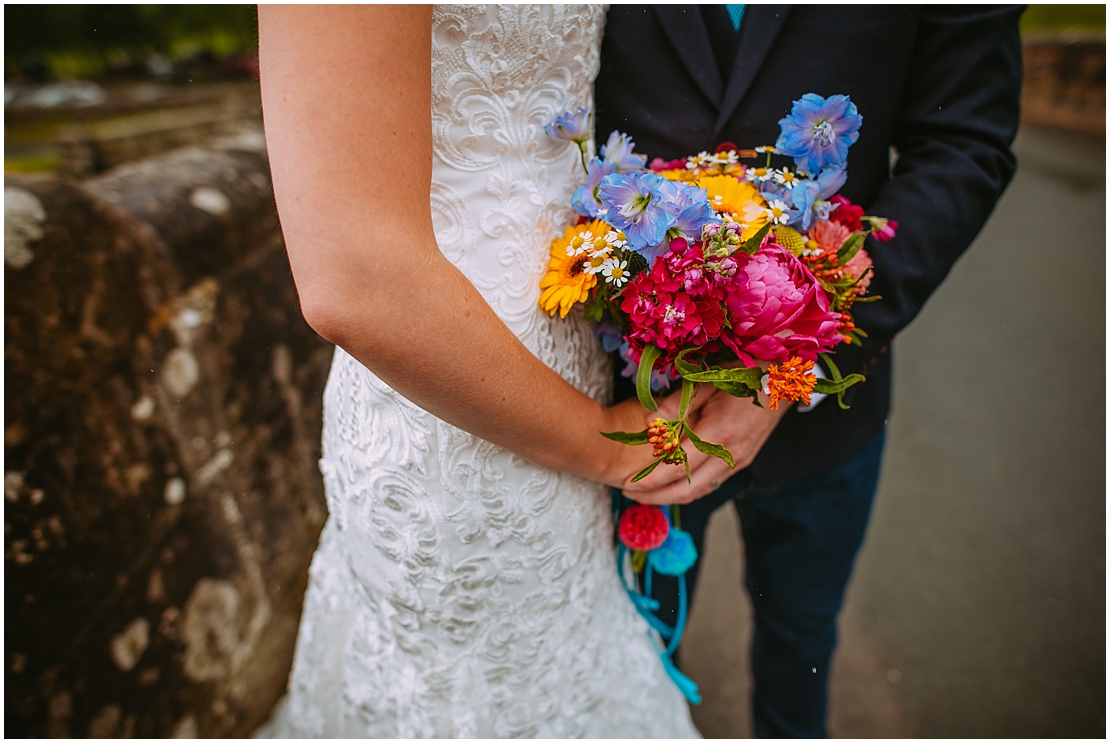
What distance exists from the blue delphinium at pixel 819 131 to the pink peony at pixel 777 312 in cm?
19

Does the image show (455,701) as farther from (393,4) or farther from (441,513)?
(393,4)

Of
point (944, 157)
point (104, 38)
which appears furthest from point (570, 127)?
point (104, 38)

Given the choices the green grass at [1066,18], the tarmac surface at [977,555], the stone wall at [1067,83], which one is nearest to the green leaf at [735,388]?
the tarmac surface at [977,555]

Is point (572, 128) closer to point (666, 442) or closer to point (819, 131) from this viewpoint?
point (819, 131)

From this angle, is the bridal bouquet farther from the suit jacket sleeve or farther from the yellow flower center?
the suit jacket sleeve

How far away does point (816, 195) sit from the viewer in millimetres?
944

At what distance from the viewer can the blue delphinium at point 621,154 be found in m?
0.92

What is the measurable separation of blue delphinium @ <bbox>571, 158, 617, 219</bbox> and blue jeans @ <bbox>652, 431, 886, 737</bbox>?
0.71m

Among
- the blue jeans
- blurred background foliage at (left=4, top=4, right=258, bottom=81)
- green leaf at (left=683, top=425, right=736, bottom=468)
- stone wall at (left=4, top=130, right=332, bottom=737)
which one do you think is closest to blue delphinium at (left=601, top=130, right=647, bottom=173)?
green leaf at (left=683, top=425, right=736, bottom=468)

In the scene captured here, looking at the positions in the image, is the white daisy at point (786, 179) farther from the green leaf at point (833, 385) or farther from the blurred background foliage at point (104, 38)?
the blurred background foliage at point (104, 38)

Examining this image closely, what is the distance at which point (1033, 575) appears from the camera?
2316mm

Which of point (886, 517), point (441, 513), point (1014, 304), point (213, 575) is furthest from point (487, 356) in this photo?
point (1014, 304)

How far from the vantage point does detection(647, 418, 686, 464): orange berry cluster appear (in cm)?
78

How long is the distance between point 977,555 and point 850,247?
7.20 feet
